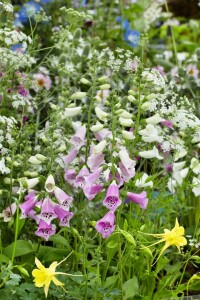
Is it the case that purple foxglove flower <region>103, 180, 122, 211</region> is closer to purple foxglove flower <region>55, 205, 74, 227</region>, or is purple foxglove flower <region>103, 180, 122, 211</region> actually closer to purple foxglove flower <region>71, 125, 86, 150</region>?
purple foxglove flower <region>55, 205, 74, 227</region>

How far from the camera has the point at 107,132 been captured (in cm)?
276

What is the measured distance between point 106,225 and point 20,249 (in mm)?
351

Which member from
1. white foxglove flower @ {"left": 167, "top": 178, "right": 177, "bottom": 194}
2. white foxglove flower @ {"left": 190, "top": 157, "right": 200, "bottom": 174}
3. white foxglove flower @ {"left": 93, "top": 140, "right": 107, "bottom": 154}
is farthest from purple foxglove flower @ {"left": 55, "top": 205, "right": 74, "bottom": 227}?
white foxglove flower @ {"left": 167, "top": 178, "right": 177, "bottom": 194}

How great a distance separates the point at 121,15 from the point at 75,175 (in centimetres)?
320

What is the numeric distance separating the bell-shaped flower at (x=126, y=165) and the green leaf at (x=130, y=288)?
1.21 feet

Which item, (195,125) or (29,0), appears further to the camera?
(29,0)

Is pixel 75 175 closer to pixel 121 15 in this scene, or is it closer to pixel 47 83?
pixel 47 83

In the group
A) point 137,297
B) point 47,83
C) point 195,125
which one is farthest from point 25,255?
point 47,83

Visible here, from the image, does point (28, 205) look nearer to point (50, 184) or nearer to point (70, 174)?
point (50, 184)

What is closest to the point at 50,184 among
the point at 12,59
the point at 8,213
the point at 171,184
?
the point at 8,213

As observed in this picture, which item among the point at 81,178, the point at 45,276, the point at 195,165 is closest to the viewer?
the point at 45,276

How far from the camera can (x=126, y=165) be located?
2.51 metres

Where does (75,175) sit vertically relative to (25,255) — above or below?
above

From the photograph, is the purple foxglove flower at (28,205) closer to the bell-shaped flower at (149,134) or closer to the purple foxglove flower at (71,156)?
the purple foxglove flower at (71,156)
